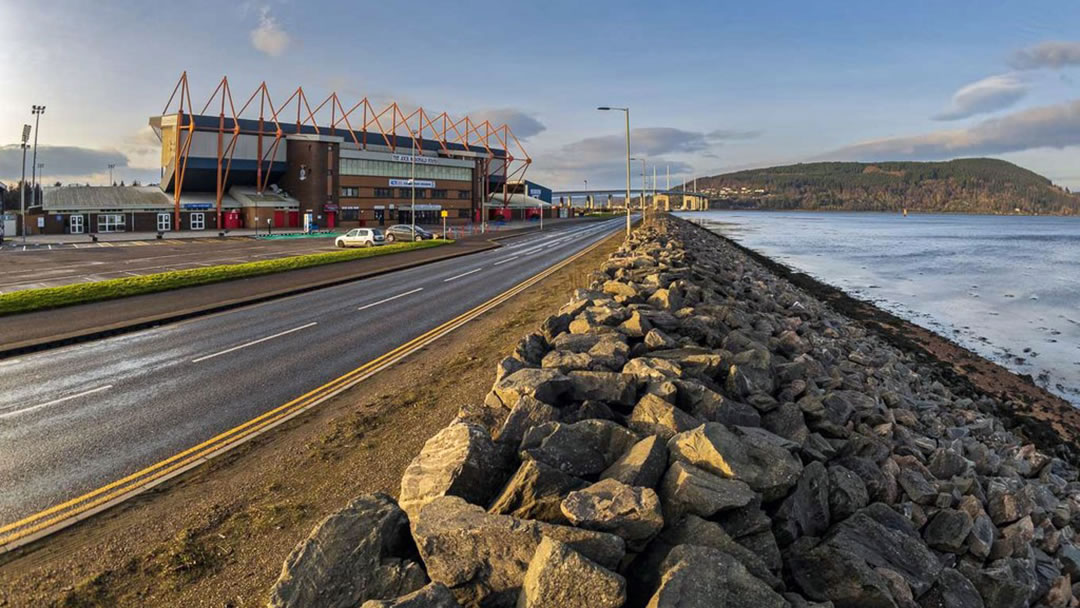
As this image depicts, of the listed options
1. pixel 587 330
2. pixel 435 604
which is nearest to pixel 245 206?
pixel 587 330

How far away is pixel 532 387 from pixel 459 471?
2.12 metres

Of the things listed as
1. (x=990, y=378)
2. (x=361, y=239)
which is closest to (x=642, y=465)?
(x=990, y=378)

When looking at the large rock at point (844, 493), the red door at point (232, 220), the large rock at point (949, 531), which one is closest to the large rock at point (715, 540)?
the large rock at point (844, 493)

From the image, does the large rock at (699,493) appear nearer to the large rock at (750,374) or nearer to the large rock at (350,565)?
the large rock at (350,565)

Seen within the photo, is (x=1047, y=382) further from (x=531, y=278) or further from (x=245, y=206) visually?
(x=245, y=206)

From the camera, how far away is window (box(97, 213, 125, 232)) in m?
77.7

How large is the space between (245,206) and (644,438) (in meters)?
98.7

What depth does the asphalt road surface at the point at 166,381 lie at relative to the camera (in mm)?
8625

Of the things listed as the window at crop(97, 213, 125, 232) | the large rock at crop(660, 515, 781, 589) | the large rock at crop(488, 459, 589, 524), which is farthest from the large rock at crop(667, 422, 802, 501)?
the window at crop(97, 213, 125, 232)

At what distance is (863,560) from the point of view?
5102 millimetres

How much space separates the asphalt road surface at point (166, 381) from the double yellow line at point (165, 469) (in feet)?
0.72

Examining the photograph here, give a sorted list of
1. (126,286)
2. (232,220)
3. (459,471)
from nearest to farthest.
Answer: (459,471) → (126,286) → (232,220)

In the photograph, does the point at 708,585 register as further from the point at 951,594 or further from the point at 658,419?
the point at 951,594

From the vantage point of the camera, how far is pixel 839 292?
4088 cm
